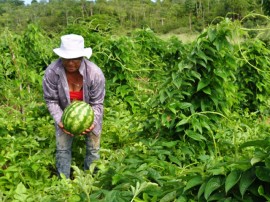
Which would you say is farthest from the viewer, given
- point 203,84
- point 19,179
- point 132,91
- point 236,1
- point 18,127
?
point 236,1

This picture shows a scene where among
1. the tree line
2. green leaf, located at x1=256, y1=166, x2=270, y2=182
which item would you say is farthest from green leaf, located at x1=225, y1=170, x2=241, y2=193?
the tree line

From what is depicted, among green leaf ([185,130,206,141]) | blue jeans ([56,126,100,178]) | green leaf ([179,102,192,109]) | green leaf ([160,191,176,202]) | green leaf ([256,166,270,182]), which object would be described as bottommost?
blue jeans ([56,126,100,178])

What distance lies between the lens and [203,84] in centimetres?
440

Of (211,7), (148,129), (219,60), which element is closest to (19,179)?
(148,129)

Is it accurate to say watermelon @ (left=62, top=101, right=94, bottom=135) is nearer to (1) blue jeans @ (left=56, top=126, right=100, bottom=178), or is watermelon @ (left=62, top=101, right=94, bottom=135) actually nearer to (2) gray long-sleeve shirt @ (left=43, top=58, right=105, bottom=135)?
(2) gray long-sleeve shirt @ (left=43, top=58, right=105, bottom=135)

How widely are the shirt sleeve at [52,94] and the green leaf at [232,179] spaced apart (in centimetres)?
247

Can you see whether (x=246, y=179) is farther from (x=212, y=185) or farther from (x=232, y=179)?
(x=212, y=185)

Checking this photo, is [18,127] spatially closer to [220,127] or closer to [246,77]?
[220,127]

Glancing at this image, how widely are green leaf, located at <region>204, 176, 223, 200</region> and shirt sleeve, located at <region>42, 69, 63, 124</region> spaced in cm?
237

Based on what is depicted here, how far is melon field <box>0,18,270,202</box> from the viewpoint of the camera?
2.24 meters

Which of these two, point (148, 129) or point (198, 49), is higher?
point (198, 49)

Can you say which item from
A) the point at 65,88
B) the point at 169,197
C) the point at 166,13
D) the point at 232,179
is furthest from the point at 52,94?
the point at 166,13

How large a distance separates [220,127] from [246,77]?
122 inches

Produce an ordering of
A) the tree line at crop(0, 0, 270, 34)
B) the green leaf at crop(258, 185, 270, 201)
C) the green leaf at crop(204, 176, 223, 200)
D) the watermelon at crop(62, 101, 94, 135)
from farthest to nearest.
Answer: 1. the tree line at crop(0, 0, 270, 34)
2. the watermelon at crop(62, 101, 94, 135)
3. the green leaf at crop(204, 176, 223, 200)
4. the green leaf at crop(258, 185, 270, 201)
